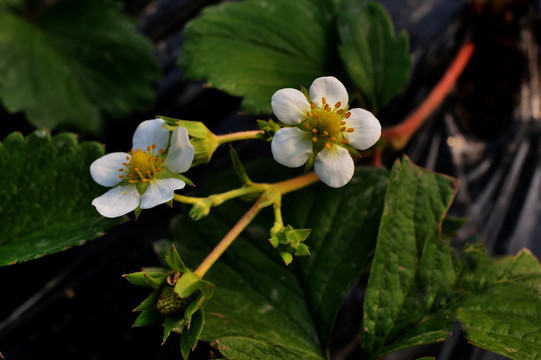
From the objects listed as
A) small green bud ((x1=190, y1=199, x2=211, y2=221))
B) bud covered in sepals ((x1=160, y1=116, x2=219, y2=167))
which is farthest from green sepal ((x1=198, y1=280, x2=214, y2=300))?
bud covered in sepals ((x1=160, y1=116, x2=219, y2=167))

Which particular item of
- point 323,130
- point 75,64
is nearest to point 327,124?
point 323,130

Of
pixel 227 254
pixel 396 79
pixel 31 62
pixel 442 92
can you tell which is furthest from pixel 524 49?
pixel 31 62

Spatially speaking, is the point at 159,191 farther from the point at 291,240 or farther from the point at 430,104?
the point at 430,104

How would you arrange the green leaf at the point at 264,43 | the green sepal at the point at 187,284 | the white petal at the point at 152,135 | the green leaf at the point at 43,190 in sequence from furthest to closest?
the green leaf at the point at 264,43 → the green leaf at the point at 43,190 → the white petal at the point at 152,135 → the green sepal at the point at 187,284

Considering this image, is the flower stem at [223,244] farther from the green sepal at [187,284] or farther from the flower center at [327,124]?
the flower center at [327,124]

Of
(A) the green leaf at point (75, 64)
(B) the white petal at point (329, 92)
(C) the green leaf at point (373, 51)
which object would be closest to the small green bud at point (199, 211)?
(B) the white petal at point (329, 92)

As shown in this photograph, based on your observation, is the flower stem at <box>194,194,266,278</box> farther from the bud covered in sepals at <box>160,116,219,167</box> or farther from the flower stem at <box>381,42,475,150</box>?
the flower stem at <box>381,42,475,150</box>

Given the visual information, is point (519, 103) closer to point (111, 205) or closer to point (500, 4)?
point (500, 4)
